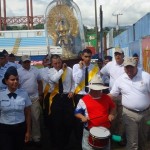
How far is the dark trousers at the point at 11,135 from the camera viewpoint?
491cm

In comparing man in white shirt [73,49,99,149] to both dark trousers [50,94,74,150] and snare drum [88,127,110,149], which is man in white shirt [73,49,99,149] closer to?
dark trousers [50,94,74,150]

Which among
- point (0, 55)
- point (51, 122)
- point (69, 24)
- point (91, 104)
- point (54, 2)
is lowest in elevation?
point (51, 122)

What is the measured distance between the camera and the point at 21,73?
294 inches

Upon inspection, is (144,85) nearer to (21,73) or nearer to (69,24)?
(21,73)

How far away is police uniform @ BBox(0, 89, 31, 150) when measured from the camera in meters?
4.90

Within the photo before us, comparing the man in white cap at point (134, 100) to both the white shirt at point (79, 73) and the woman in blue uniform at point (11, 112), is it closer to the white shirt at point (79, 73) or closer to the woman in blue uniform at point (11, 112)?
the white shirt at point (79, 73)

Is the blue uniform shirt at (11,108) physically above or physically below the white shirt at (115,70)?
below

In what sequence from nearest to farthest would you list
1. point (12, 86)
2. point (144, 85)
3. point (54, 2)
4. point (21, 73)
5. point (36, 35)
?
1. point (12, 86)
2. point (144, 85)
3. point (21, 73)
4. point (54, 2)
5. point (36, 35)

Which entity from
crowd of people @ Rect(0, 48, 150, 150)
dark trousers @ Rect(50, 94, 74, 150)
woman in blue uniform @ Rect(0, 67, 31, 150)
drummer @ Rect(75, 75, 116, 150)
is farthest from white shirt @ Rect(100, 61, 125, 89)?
woman in blue uniform @ Rect(0, 67, 31, 150)

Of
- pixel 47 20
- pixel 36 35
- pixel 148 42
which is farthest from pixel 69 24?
pixel 36 35

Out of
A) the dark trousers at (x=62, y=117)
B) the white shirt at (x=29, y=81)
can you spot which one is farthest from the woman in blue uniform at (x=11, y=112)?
the white shirt at (x=29, y=81)

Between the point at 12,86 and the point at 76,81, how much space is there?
6.90 ft

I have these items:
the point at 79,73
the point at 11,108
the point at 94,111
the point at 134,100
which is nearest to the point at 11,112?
the point at 11,108

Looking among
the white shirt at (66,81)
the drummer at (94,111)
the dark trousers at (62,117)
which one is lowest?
the dark trousers at (62,117)
